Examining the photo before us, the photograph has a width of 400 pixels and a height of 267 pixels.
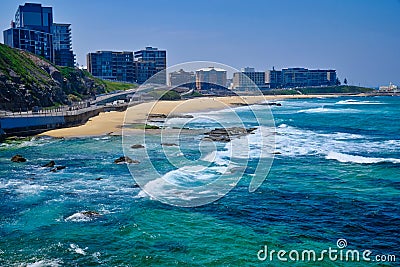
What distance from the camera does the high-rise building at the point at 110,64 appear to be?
139 m

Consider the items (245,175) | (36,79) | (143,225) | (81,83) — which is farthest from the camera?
(81,83)

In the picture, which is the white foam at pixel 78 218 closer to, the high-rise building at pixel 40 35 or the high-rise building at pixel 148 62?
the high-rise building at pixel 40 35

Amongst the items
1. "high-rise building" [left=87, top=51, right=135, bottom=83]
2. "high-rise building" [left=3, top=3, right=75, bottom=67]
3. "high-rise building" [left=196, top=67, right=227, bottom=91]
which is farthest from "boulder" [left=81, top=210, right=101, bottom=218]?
"high-rise building" [left=87, top=51, right=135, bottom=83]

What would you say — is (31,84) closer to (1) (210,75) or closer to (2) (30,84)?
(2) (30,84)

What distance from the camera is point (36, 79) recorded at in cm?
5788

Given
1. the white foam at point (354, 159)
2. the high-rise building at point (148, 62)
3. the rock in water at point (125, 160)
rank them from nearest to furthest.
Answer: the rock in water at point (125, 160)
the white foam at point (354, 159)
the high-rise building at point (148, 62)

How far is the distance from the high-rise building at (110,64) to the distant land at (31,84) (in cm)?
5826

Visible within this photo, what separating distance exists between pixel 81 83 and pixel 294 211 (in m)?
72.1

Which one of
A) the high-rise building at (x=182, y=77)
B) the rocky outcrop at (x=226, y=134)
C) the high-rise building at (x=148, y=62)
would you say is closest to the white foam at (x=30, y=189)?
the high-rise building at (x=182, y=77)

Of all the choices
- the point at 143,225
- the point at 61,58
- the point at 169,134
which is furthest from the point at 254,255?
the point at 61,58

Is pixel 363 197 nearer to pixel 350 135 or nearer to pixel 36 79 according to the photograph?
pixel 350 135

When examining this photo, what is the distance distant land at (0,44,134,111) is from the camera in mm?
46656

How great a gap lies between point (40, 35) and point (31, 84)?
45954 mm

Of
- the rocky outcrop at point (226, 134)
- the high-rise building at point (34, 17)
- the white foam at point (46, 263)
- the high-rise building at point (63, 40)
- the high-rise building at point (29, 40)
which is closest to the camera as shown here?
the white foam at point (46, 263)
